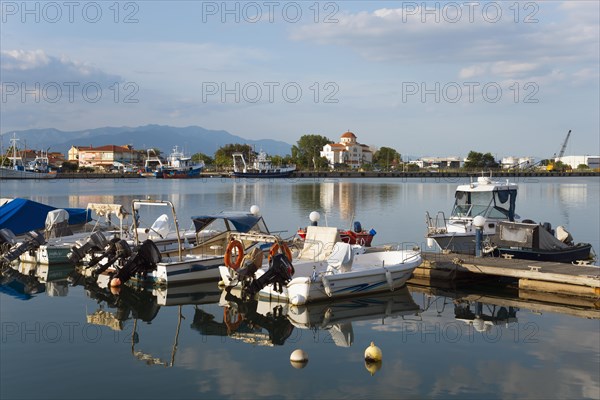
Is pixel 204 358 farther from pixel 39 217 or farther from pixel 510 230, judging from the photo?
pixel 39 217

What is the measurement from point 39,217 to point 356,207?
35.1m

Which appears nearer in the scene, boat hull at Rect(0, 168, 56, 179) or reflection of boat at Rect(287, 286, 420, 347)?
reflection of boat at Rect(287, 286, 420, 347)

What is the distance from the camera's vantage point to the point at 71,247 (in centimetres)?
2462

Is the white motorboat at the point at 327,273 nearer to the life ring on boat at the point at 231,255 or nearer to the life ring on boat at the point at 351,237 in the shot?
the life ring on boat at the point at 231,255

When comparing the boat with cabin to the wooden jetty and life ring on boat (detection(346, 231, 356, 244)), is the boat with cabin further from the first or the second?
life ring on boat (detection(346, 231, 356, 244))

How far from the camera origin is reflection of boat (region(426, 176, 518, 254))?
80.8 ft

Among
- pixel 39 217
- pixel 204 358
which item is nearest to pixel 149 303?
pixel 204 358

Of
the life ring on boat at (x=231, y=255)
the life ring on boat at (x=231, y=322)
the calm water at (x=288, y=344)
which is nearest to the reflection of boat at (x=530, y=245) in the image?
the calm water at (x=288, y=344)

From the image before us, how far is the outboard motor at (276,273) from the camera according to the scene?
17.8 metres

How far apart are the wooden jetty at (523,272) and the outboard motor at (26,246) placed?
14.8m

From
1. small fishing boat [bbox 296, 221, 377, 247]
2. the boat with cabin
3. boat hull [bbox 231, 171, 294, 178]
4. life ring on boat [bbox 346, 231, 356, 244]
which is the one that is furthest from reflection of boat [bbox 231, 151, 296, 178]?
life ring on boat [bbox 346, 231, 356, 244]

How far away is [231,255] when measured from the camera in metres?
19.6

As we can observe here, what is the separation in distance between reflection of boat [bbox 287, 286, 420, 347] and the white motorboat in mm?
235

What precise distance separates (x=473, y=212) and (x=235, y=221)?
410 inches
